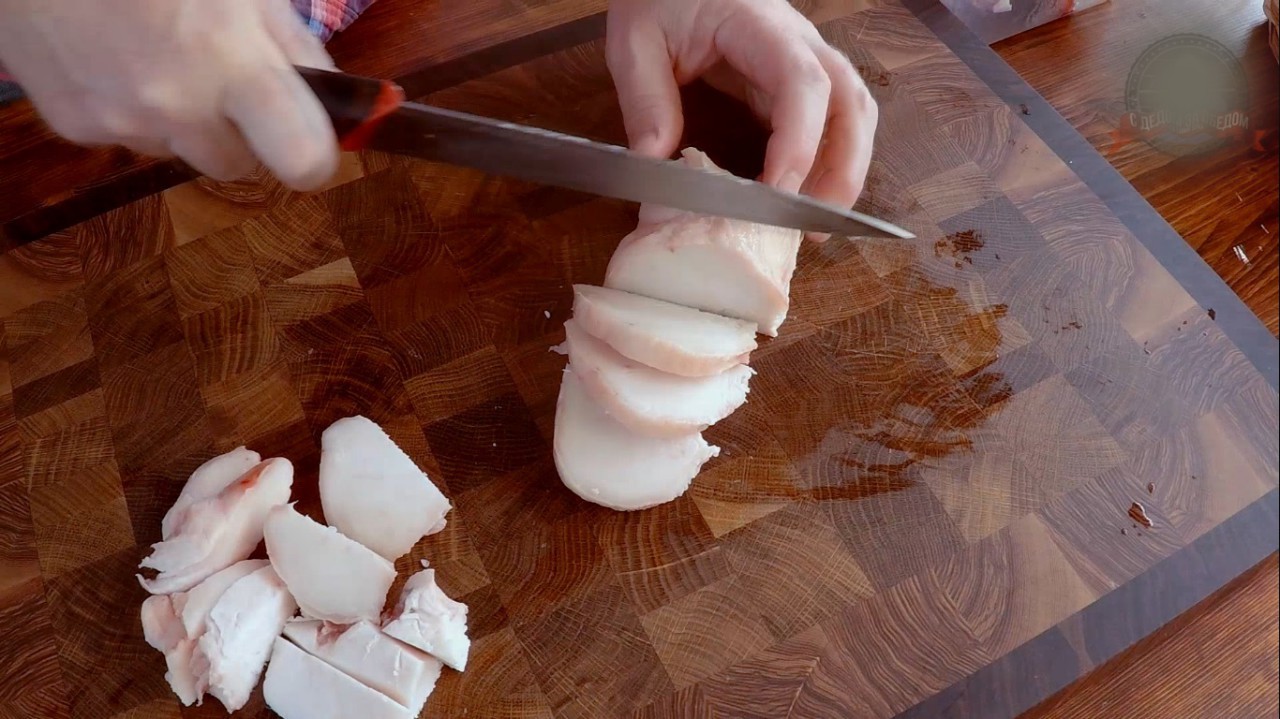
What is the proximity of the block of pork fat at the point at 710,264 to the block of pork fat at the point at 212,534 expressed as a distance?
65 centimetres

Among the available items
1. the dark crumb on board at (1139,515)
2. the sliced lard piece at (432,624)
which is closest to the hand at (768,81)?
the dark crumb on board at (1139,515)

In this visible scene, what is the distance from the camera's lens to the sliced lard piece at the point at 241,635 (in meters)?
1.30

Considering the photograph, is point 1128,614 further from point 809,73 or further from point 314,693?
point 314,693

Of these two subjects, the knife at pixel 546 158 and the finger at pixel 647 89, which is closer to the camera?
the knife at pixel 546 158

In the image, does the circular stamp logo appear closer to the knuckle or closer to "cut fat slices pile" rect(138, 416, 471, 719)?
the knuckle

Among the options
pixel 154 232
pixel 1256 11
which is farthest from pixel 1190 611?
pixel 154 232

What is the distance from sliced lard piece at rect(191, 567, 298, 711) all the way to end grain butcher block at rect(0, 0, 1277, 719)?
10 cm

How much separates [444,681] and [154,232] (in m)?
1.01

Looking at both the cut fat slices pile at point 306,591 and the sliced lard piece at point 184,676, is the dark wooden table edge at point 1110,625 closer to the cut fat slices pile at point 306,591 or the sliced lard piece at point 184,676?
the cut fat slices pile at point 306,591

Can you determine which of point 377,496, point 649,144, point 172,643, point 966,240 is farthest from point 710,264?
point 172,643

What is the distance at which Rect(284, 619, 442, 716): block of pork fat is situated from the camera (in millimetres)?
1304

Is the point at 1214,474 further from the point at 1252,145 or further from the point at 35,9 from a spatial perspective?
the point at 35,9

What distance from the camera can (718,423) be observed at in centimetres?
153

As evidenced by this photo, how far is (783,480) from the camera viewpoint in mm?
1477
